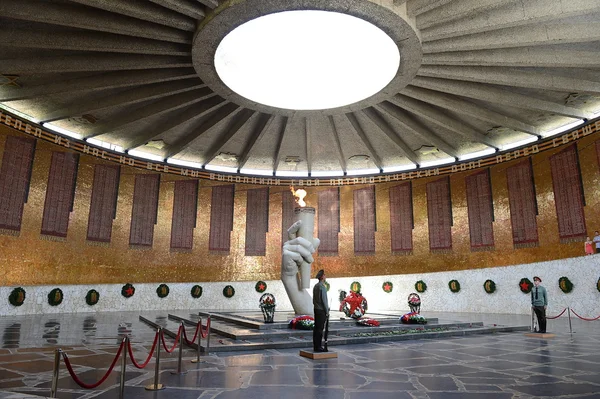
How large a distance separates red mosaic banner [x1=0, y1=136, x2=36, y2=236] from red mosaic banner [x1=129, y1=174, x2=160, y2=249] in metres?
4.34

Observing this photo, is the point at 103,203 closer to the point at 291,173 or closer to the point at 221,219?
the point at 221,219

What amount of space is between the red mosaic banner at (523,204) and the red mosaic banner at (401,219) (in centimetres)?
443

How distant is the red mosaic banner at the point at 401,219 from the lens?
1966cm

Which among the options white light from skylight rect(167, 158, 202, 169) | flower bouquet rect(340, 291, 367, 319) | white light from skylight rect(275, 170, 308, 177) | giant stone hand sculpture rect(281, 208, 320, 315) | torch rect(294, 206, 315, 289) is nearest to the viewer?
flower bouquet rect(340, 291, 367, 319)

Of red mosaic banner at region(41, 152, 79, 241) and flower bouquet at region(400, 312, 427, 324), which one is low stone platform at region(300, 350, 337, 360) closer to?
flower bouquet at region(400, 312, 427, 324)

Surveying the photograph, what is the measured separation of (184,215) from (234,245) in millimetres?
2804

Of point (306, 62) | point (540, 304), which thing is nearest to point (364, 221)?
point (306, 62)

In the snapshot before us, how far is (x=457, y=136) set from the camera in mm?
17594

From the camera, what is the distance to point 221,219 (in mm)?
20266

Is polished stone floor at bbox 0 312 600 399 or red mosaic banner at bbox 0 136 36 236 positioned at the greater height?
red mosaic banner at bbox 0 136 36 236

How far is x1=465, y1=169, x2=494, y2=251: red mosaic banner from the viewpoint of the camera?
17719mm

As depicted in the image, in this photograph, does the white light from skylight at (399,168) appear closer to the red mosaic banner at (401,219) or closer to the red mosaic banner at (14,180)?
the red mosaic banner at (401,219)

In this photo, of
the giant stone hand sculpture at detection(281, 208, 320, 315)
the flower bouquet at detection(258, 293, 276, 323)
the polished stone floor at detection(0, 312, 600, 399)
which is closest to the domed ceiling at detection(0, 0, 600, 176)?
the giant stone hand sculpture at detection(281, 208, 320, 315)

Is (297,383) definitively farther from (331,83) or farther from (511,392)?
(331,83)
